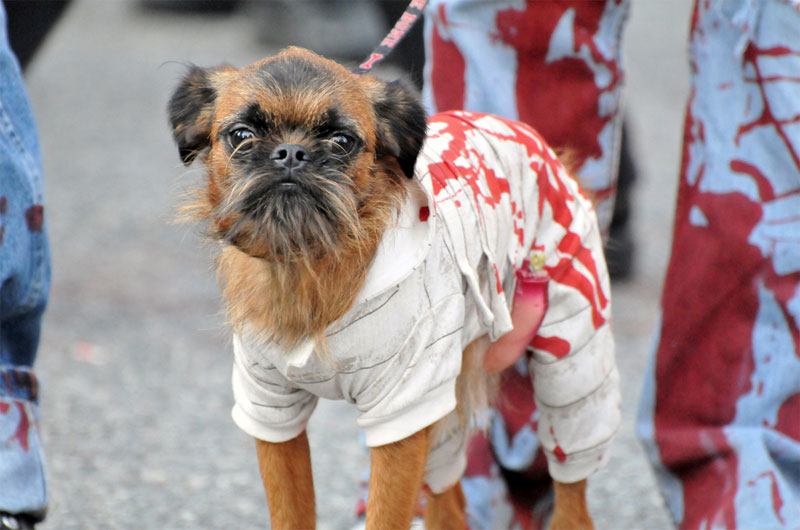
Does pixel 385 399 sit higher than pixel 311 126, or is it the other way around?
pixel 311 126

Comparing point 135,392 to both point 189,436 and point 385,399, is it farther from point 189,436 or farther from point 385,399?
point 385,399

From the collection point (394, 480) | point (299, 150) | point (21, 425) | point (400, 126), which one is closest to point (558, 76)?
point (400, 126)

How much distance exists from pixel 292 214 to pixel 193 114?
0.37 metres

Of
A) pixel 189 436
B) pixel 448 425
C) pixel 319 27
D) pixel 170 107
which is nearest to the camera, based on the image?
pixel 170 107

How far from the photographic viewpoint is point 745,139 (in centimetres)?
264

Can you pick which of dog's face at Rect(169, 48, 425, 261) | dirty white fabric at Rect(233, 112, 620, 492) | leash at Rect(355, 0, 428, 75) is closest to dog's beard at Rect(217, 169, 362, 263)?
dog's face at Rect(169, 48, 425, 261)

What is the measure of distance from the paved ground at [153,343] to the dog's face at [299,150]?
0.20m

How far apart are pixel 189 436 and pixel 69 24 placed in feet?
30.5

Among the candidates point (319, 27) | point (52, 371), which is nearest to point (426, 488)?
point (52, 371)

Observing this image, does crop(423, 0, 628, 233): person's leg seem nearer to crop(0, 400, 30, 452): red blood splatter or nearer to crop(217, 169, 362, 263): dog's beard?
crop(217, 169, 362, 263): dog's beard

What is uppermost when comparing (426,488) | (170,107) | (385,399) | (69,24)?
(170,107)

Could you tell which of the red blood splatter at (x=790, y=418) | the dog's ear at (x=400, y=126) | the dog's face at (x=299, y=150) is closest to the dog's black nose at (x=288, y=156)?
the dog's face at (x=299, y=150)

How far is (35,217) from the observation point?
98.6 inches

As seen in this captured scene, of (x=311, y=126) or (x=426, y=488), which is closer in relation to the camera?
(x=311, y=126)
